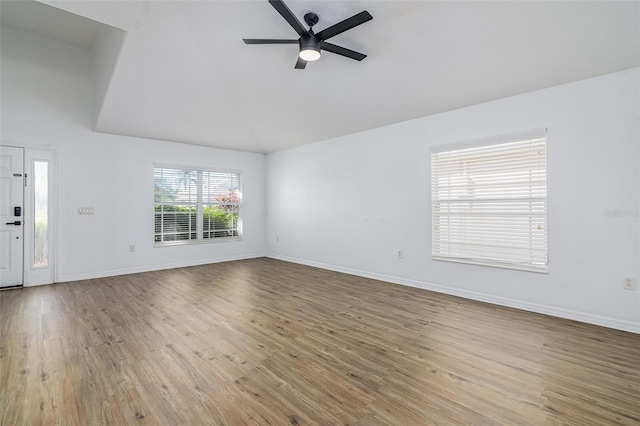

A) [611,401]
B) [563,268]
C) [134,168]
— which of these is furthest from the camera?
[134,168]

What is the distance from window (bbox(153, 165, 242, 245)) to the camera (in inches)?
240

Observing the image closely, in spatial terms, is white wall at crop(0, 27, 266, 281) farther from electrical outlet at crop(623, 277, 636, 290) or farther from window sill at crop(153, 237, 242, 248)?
electrical outlet at crop(623, 277, 636, 290)

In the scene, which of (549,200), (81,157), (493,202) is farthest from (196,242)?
(549,200)

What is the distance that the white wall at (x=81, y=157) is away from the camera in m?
4.73

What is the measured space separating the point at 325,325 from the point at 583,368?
2.17m

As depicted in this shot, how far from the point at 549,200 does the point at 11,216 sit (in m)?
7.79

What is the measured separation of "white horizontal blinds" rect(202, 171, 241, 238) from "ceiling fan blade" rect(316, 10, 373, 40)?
486 cm

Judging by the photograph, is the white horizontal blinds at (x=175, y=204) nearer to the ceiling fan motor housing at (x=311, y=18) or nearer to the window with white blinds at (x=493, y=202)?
the ceiling fan motor housing at (x=311, y=18)

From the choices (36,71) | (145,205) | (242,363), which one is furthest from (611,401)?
(36,71)

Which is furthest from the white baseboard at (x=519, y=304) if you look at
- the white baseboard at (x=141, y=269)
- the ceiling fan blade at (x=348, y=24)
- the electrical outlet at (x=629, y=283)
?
the ceiling fan blade at (x=348, y=24)

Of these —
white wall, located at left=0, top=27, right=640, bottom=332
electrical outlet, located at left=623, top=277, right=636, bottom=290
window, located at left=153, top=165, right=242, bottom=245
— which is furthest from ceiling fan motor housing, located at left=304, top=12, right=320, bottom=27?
window, located at left=153, top=165, right=242, bottom=245

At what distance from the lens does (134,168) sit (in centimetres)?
570

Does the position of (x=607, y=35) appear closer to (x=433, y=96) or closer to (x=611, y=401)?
(x=433, y=96)

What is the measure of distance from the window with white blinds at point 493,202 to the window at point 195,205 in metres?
A: 4.80
